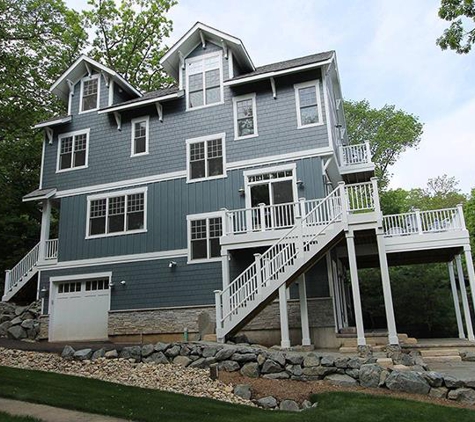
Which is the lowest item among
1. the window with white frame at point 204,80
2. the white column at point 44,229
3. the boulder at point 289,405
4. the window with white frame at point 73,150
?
the boulder at point 289,405

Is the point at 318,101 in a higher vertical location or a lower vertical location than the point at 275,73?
lower

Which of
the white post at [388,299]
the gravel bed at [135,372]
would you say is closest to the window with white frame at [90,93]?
the gravel bed at [135,372]

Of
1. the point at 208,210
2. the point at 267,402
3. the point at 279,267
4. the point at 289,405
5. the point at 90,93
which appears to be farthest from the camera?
the point at 90,93

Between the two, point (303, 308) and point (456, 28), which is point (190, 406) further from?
point (456, 28)

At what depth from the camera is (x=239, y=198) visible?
15250 mm

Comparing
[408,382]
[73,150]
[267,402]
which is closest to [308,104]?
[73,150]

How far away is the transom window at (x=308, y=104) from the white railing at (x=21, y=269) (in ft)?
37.9

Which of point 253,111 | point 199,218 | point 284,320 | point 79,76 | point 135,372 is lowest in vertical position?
point 135,372

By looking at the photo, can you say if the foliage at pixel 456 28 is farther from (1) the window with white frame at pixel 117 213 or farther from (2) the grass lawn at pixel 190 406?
(1) the window with white frame at pixel 117 213

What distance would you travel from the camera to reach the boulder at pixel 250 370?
30.5ft

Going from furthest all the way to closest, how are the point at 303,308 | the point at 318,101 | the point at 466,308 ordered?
the point at 318,101 < the point at 466,308 < the point at 303,308

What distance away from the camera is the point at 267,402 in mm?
7574

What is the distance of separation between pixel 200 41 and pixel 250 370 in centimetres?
1265

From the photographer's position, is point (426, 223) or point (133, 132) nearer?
point (426, 223)
